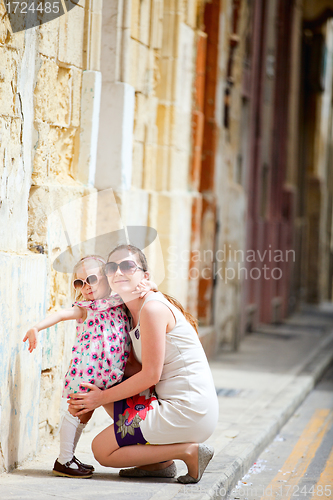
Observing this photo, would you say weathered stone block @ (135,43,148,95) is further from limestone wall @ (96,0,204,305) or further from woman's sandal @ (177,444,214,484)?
woman's sandal @ (177,444,214,484)

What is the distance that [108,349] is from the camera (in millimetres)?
4051

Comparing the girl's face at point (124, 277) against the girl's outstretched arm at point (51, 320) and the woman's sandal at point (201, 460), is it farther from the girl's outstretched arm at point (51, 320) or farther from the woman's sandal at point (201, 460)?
the woman's sandal at point (201, 460)

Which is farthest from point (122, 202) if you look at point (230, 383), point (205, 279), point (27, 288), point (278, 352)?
point (278, 352)

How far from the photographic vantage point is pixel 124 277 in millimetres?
3982

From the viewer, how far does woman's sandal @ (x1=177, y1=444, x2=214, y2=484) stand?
158 inches

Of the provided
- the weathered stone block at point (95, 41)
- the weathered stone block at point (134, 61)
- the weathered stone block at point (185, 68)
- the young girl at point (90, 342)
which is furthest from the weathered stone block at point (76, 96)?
the weathered stone block at point (185, 68)

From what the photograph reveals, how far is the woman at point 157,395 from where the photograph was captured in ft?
12.8

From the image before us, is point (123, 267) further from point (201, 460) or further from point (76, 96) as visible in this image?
point (76, 96)

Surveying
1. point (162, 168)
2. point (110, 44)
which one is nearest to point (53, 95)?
point (110, 44)

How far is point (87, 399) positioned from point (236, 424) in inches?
93.2

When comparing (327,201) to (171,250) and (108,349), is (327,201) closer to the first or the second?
(171,250)

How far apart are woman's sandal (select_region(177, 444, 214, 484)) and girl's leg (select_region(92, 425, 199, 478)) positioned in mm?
25

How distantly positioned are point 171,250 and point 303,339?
16.7ft

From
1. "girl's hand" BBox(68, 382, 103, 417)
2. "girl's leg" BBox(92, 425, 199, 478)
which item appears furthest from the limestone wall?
"girl's leg" BBox(92, 425, 199, 478)
